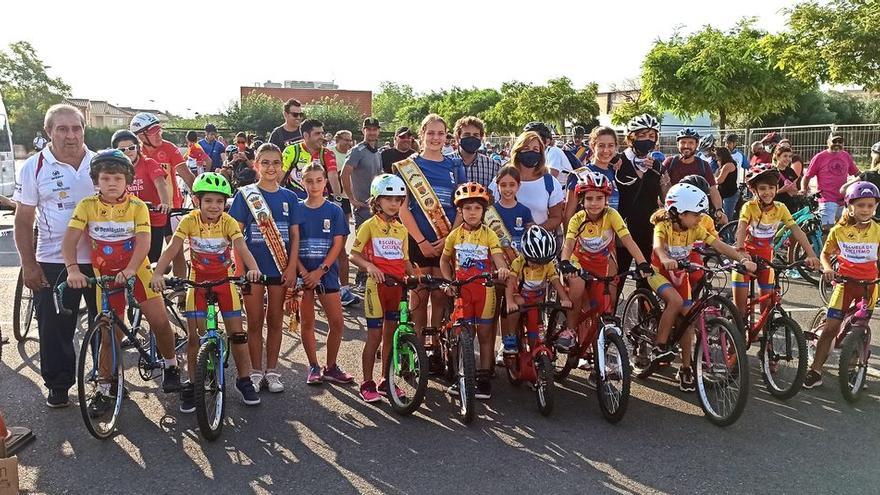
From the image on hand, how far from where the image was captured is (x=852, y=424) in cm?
502

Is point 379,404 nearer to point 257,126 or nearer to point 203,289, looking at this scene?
point 203,289

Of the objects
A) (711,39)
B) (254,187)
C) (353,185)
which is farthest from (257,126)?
(254,187)

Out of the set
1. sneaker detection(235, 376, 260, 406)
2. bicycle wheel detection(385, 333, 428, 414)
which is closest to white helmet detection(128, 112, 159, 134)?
sneaker detection(235, 376, 260, 406)

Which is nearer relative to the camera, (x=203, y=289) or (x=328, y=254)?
(x=203, y=289)

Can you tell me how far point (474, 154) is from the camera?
6402 mm

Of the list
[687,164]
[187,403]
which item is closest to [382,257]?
Result: [187,403]

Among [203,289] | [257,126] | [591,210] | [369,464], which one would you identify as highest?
[257,126]

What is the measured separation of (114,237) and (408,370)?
7.54 ft

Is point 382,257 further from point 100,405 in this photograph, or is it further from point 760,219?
point 760,219

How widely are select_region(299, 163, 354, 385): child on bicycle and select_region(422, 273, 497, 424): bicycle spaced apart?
2.61ft

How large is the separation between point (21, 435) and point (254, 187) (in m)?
2.36

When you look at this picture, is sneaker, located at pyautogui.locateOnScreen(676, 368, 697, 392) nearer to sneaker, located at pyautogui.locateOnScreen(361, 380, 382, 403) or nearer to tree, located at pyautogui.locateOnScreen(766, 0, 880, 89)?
sneaker, located at pyautogui.locateOnScreen(361, 380, 382, 403)

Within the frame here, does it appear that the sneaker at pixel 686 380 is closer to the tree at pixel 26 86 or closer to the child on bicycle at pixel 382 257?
the child on bicycle at pixel 382 257

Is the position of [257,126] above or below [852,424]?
above
